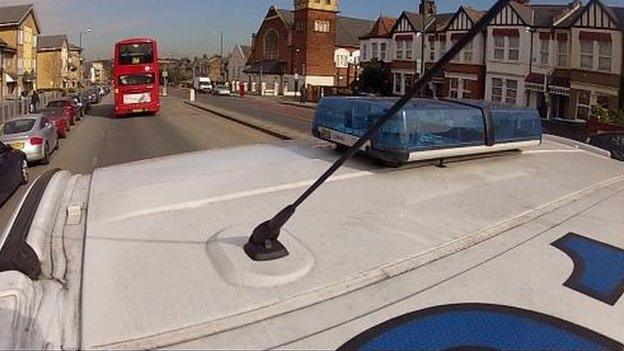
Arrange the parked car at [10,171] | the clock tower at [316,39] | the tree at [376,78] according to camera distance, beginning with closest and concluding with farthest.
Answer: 1. the parked car at [10,171]
2. the tree at [376,78]
3. the clock tower at [316,39]

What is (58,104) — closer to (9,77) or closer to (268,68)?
(9,77)

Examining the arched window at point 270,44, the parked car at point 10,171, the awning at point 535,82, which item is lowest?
the parked car at point 10,171

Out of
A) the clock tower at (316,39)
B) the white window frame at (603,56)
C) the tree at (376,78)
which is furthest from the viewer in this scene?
the clock tower at (316,39)

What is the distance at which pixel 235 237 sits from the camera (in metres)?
3.46

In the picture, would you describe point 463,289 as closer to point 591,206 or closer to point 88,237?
point 591,206

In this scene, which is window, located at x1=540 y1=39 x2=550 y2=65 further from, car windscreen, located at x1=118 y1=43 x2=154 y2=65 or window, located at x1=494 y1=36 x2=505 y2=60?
car windscreen, located at x1=118 y1=43 x2=154 y2=65

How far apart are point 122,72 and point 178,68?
381 feet

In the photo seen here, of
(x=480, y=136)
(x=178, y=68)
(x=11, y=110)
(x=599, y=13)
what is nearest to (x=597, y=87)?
(x=599, y=13)

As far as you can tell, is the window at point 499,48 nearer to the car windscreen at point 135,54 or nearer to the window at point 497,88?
the window at point 497,88

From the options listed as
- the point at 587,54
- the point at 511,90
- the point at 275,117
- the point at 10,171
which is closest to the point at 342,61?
the point at 511,90

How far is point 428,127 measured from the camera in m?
4.98

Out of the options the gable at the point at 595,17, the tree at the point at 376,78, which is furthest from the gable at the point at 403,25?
the gable at the point at 595,17

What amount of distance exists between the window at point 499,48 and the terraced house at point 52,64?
6375 cm

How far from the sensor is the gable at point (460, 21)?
136ft
